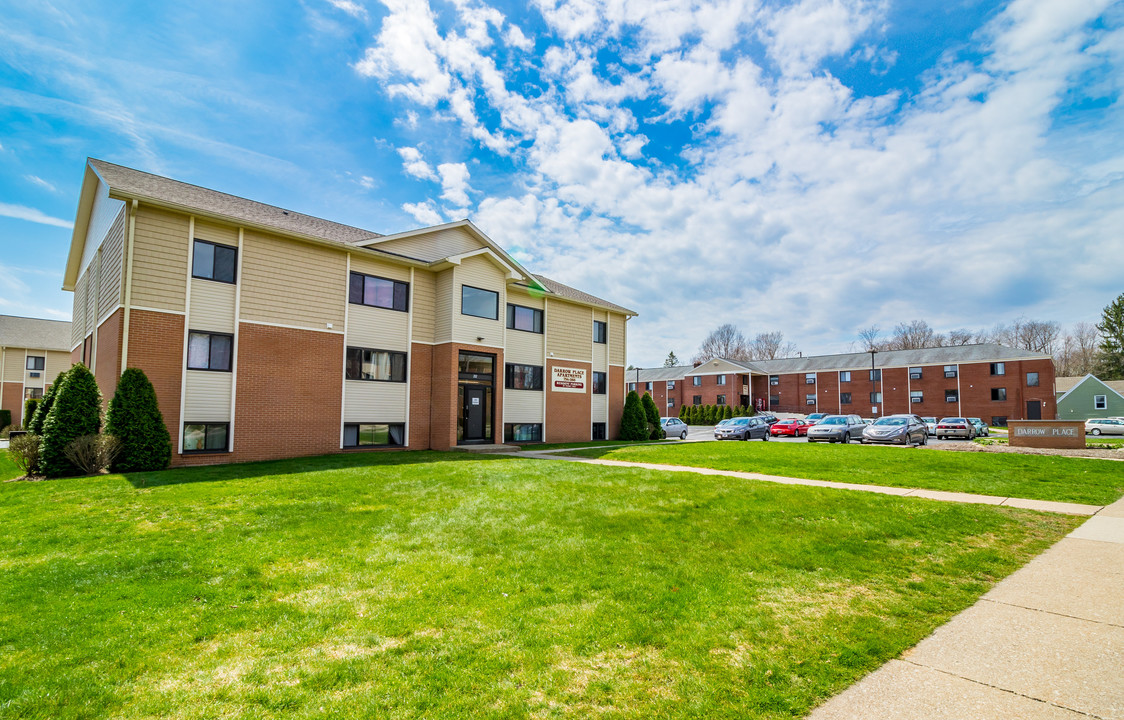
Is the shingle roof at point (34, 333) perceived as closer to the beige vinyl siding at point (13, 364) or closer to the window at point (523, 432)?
the beige vinyl siding at point (13, 364)

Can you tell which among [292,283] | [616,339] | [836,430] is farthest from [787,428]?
[292,283]

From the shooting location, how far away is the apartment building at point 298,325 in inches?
565

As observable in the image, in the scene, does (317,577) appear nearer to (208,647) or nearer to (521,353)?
(208,647)

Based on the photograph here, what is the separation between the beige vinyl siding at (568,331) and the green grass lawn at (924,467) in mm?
7235

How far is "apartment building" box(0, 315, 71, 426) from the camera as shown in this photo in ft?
135

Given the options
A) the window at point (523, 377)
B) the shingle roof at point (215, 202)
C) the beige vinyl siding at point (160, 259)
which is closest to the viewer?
the beige vinyl siding at point (160, 259)

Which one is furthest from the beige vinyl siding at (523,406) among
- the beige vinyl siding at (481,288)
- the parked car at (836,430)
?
the parked car at (836,430)

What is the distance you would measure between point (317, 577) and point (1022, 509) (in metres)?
11.0

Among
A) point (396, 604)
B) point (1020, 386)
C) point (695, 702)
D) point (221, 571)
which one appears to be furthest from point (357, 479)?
point (1020, 386)

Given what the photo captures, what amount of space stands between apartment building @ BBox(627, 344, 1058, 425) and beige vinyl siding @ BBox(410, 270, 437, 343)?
51004 mm

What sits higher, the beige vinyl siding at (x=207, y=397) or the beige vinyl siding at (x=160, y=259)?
the beige vinyl siding at (x=160, y=259)

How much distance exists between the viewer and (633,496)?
31.8ft

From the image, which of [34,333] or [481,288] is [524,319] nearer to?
[481,288]

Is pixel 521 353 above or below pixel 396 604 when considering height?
above
